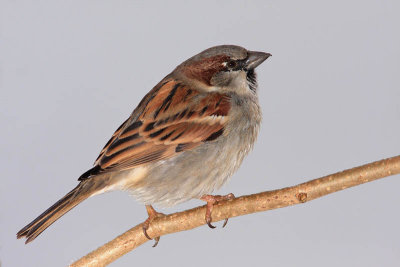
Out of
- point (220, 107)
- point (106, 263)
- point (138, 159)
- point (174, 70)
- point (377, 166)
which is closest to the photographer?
point (377, 166)

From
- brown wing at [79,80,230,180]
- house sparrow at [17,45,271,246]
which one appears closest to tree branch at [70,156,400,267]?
house sparrow at [17,45,271,246]

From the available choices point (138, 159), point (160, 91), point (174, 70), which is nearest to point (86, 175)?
point (138, 159)

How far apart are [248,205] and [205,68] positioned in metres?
0.95

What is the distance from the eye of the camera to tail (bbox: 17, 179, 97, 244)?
261 centimetres

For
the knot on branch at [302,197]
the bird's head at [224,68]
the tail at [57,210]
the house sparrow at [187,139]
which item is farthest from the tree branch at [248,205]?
the bird's head at [224,68]

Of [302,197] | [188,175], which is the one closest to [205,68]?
[188,175]

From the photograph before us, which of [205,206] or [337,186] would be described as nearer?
[337,186]

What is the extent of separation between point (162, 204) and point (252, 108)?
0.80 m

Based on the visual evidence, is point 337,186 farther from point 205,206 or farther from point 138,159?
point 138,159

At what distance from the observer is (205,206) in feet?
9.15

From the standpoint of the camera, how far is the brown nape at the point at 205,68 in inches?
122

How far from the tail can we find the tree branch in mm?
250

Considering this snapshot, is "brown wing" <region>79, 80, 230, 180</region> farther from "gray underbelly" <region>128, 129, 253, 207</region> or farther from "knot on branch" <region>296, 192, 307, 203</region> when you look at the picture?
"knot on branch" <region>296, 192, 307, 203</region>

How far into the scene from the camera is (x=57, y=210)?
2721 mm
